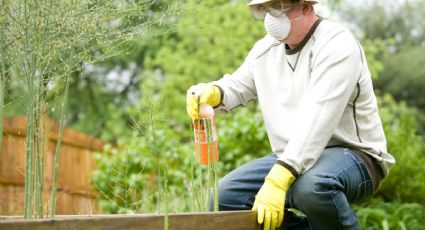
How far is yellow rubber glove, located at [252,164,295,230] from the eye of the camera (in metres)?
2.72

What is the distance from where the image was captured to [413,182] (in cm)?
557

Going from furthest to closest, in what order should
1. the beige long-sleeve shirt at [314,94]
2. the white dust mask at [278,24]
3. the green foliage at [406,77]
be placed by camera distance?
the green foliage at [406,77], the white dust mask at [278,24], the beige long-sleeve shirt at [314,94]

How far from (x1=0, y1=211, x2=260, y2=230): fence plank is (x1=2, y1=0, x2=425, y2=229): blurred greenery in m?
0.20

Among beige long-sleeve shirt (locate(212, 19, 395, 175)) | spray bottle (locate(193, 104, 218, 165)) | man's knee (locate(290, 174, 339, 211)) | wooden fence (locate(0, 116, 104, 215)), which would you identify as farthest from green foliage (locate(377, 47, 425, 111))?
man's knee (locate(290, 174, 339, 211))

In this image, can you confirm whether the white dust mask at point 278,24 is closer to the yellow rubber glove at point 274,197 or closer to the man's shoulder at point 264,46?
the man's shoulder at point 264,46

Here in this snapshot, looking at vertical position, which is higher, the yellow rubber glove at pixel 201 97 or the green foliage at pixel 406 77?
the green foliage at pixel 406 77

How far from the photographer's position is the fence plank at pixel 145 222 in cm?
213

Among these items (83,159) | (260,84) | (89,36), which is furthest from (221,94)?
(83,159)

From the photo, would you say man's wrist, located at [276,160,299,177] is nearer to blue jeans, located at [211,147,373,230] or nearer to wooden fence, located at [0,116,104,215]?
blue jeans, located at [211,147,373,230]

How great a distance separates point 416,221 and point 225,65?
6.63 metres

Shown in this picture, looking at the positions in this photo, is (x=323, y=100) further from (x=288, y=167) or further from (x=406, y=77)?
(x=406, y=77)

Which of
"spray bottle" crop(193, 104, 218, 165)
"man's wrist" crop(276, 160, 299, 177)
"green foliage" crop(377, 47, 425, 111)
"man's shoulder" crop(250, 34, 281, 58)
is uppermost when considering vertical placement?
"green foliage" crop(377, 47, 425, 111)

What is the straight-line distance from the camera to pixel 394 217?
497 centimetres

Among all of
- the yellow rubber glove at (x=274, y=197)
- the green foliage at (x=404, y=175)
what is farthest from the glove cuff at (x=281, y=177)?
the green foliage at (x=404, y=175)
